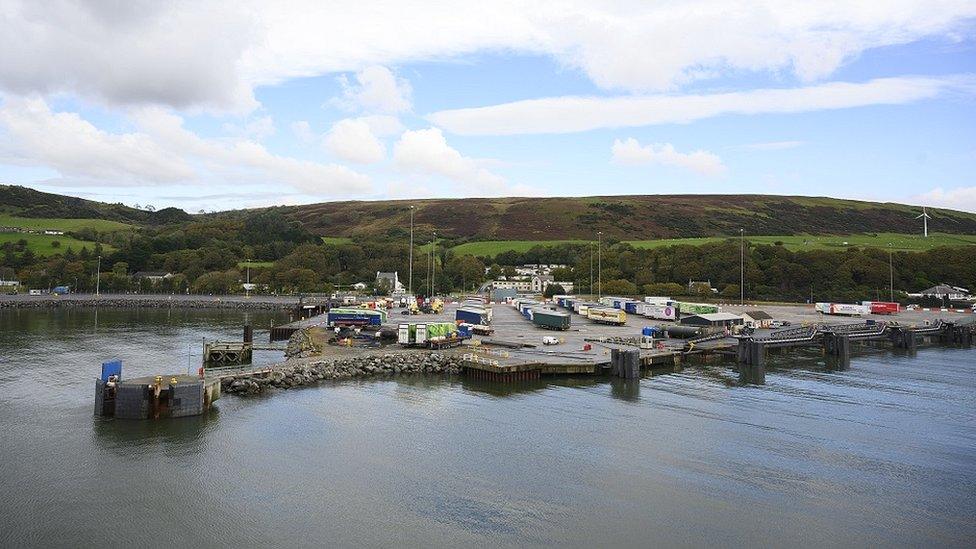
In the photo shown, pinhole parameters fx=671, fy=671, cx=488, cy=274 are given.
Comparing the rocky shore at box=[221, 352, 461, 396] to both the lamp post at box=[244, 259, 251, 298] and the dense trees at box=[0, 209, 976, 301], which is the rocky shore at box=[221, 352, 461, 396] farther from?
the lamp post at box=[244, 259, 251, 298]

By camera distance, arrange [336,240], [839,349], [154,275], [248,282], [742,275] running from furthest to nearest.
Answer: [336,240] < [154,275] < [248,282] < [742,275] < [839,349]

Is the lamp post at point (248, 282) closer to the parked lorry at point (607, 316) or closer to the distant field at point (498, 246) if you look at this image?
the distant field at point (498, 246)

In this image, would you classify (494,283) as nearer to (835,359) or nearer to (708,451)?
(835,359)

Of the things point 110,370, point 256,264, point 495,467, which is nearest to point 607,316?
point 495,467

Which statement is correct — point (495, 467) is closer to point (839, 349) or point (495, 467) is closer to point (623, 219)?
point (839, 349)

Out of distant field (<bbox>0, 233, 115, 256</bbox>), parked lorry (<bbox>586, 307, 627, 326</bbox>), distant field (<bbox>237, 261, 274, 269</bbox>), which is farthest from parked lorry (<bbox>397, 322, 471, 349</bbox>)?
distant field (<bbox>0, 233, 115, 256</bbox>)

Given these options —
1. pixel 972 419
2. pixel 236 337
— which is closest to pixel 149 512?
pixel 972 419

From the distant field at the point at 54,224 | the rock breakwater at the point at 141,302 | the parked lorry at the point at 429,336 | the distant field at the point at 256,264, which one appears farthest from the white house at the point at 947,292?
the distant field at the point at 54,224

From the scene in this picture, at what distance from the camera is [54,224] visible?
495 ft

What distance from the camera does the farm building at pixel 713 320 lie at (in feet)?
182

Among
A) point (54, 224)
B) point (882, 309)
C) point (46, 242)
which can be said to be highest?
point (54, 224)

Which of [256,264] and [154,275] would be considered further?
[256,264]

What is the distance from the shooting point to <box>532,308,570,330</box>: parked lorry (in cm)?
5500

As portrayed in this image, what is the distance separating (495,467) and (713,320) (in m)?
38.0
